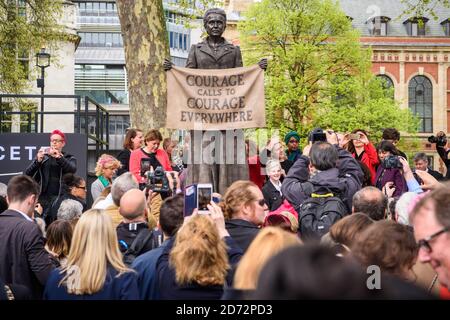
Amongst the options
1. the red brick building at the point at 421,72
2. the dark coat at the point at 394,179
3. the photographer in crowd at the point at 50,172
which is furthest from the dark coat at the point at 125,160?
the red brick building at the point at 421,72

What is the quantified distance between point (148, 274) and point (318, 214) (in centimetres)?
192

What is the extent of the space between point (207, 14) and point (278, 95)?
31.0 meters

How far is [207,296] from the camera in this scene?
434cm

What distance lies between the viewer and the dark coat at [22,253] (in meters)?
5.54

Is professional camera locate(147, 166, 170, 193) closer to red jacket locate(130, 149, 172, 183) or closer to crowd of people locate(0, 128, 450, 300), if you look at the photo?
crowd of people locate(0, 128, 450, 300)

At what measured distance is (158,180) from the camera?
7.51 metres

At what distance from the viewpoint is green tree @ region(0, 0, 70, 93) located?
27297 mm

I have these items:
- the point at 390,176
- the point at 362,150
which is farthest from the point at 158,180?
the point at 362,150

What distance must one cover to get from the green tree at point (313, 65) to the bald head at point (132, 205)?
113ft

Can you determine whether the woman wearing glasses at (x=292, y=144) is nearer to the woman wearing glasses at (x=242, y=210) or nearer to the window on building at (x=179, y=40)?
the woman wearing glasses at (x=242, y=210)

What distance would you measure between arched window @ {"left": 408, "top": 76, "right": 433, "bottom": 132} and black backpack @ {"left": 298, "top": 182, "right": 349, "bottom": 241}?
5726 centimetres

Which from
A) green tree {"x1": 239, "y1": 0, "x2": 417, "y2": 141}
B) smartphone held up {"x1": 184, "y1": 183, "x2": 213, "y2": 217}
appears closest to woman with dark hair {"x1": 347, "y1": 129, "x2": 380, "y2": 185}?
smartphone held up {"x1": 184, "y1": 183, "x2": 213, "y2": 217}
